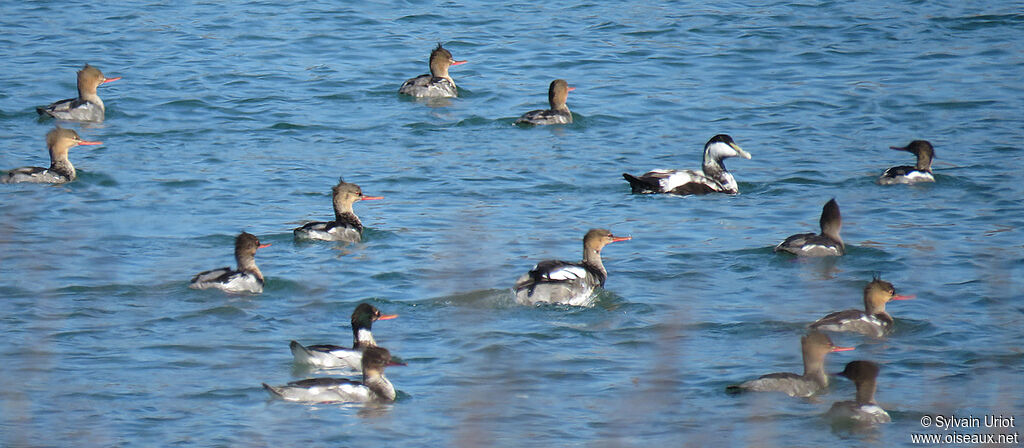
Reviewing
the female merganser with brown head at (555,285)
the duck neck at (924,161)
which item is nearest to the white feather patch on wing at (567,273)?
the female merganser with brown head at (555,285)

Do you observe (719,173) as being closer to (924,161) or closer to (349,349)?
(924,161)

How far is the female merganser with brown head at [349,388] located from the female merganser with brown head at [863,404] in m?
2.94

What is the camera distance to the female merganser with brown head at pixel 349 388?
10.0 m

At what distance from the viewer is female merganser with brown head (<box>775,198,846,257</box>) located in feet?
45.6

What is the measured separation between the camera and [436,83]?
72.3 ft

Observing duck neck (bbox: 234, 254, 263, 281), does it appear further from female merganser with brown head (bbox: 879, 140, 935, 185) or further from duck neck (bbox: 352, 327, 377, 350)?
female merganser with brown head (bbox: 879, 140, 935, 185)

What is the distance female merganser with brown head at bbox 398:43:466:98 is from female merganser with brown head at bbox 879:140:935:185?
731cm

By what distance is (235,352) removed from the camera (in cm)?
1130

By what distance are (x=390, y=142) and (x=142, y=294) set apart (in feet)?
23.2

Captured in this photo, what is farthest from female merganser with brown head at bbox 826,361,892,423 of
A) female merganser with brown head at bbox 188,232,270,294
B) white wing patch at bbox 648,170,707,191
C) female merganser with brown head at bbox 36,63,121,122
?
female merganser with brown head at bbox 36,63,121,122

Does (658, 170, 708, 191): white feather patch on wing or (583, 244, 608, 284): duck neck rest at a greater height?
(583, 244, 608, 284): duck neck

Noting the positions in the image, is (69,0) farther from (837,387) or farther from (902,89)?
(837,387)

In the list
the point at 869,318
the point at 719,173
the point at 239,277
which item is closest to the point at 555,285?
the point at 869,318

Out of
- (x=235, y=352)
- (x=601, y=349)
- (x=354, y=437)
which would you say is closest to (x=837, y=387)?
(x=601, y=349)
